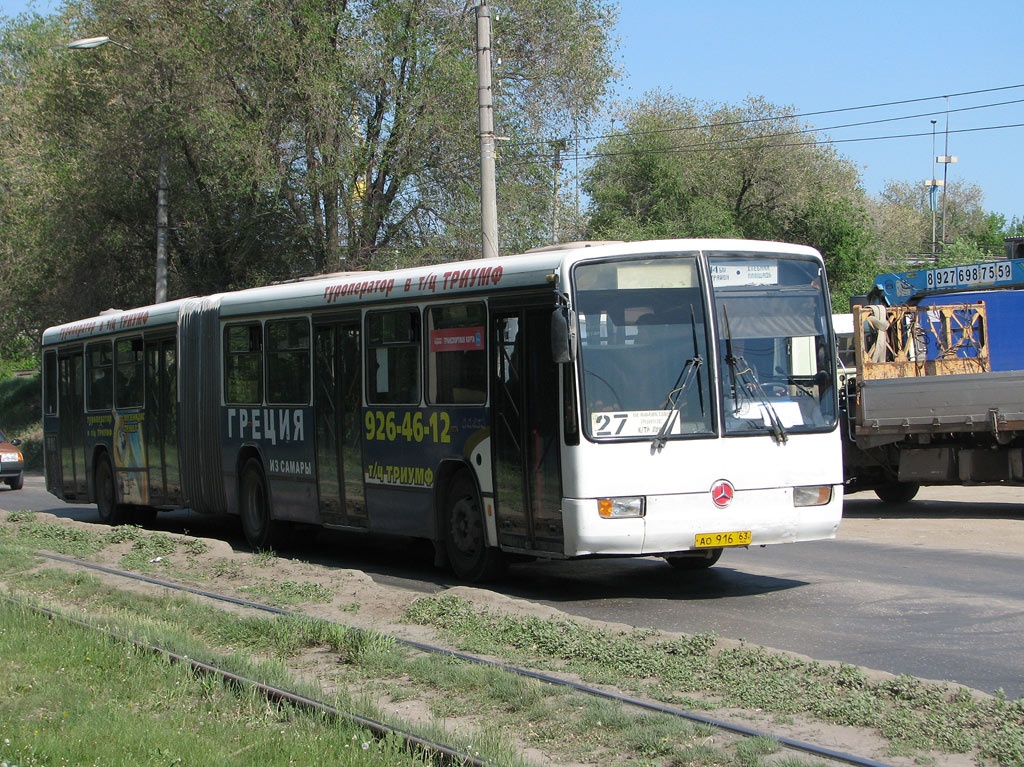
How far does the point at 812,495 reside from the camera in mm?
10195

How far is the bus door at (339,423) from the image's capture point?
41.9 feet

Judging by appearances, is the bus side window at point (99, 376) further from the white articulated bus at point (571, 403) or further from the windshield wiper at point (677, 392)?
the windshield wiper at point (677, 392)

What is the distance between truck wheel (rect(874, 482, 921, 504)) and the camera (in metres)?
18.0

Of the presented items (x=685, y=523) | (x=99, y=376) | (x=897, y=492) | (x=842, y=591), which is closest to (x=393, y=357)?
(x=685, y=523)

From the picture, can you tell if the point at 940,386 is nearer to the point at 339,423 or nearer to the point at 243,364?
the point at 339,423

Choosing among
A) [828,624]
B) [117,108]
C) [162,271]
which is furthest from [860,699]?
[117,108]

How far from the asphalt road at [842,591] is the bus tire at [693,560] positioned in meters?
0.14

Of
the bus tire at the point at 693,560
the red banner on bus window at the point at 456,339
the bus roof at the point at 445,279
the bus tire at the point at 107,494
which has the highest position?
the bus roof at the point at 445,279

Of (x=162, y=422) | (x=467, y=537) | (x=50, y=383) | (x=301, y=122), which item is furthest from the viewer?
(x=301, y=122)

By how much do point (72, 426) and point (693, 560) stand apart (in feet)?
38.4

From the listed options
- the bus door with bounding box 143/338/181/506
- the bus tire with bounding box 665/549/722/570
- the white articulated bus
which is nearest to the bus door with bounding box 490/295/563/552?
the white articulated bus

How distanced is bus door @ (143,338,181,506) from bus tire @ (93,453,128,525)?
150 centimetres

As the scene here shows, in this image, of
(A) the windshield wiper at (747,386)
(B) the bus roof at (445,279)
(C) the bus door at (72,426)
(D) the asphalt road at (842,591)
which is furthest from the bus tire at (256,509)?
(A) the windshield wiper at (747,386)

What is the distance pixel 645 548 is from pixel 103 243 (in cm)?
2689
